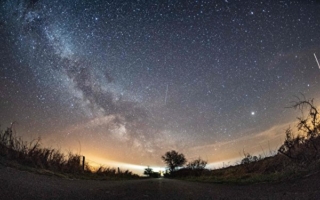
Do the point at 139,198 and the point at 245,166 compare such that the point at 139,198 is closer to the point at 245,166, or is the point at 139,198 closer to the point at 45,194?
the point at 45,194

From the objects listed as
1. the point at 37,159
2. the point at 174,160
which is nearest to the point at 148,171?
the point at 174,160

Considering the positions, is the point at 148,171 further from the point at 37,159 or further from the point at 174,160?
the point at 37,159

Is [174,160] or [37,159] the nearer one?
[37,159]

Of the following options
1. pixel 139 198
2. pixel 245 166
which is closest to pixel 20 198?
pixel 139 198

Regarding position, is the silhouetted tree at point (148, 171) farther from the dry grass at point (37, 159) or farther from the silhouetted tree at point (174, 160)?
the dry grass at point (37, 159)

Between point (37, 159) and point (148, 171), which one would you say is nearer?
point (37, 159)

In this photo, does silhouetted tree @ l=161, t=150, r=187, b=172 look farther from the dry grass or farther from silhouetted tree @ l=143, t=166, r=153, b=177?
the dry grass

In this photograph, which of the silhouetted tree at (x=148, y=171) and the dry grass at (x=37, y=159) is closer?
the dry grass at (x=37, y=159)

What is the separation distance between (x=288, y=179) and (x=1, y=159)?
848 centimetres

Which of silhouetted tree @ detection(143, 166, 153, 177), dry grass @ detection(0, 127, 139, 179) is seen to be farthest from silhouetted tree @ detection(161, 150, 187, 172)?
dry grass @ detection(0, 127, 139, 179)

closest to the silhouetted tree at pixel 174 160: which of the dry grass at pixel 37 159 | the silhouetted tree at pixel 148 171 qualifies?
the silhouetted tree at pixel 148 171

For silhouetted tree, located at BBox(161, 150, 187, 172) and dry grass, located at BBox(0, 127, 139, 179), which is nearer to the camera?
dry grass, located at BBox(0, 127, 139, 179)

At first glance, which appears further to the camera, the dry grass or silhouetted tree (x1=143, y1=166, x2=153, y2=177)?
silhouetted tree (x1=143, y1=166, x2=153, y2=177)

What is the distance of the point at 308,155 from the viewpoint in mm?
9156
